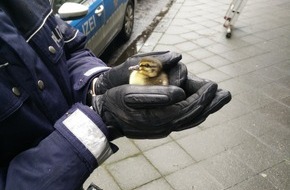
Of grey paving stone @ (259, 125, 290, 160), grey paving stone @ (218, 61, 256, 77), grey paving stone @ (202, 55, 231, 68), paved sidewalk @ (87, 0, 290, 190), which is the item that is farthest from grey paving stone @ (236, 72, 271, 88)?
grey paving stone @ (259, 125, 290, 160)

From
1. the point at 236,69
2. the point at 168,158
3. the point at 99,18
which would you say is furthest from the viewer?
the point at 236,69

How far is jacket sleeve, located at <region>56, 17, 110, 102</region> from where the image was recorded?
5.18ft

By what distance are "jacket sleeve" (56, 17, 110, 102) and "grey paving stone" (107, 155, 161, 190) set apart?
146cm

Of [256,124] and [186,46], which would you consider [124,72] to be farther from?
[186,46]

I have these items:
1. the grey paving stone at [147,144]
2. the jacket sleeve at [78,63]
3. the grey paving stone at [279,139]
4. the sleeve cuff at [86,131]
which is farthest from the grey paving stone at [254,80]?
the sleeve cuff at [86,131]

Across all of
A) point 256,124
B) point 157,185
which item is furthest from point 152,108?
point 256,124

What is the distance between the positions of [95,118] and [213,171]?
202 cm

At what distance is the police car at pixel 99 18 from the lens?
2730 millimetres

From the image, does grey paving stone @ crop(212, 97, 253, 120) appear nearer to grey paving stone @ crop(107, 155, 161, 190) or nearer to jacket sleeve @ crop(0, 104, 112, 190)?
grey paving stone @ crop(107, 155, 161, 190)

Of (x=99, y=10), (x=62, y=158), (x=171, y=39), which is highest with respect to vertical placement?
(x=62, y=158)

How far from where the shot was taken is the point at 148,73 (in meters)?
1.51

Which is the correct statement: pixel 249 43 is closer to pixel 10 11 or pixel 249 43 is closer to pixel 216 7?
pixel 216 7

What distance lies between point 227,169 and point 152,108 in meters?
1.99

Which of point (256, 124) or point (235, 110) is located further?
point (235, 110)
